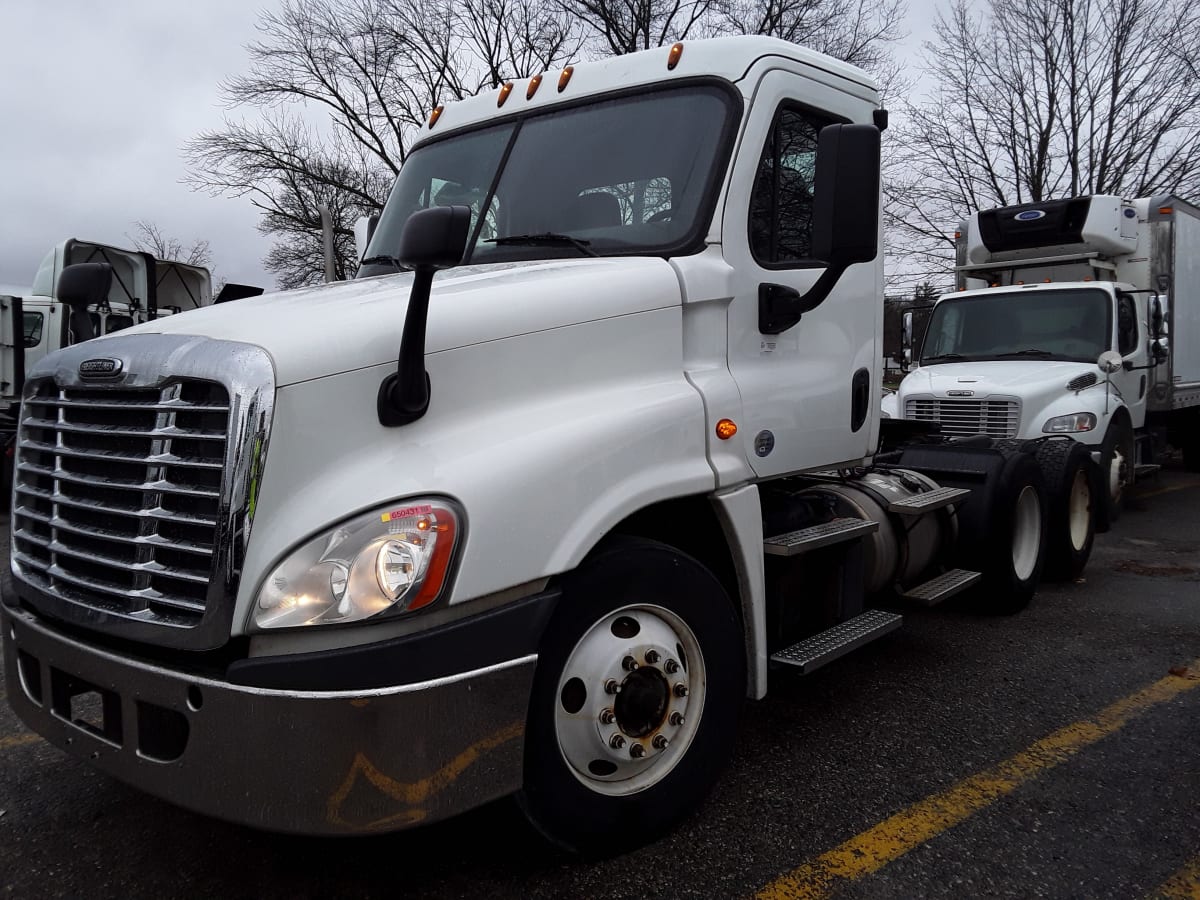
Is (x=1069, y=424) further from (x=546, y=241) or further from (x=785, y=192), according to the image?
(x=546, y=241)

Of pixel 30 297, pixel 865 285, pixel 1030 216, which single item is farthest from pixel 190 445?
pixel 30 297

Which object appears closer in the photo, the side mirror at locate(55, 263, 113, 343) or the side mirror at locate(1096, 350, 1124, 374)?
the side mirror at locate(55, 263, 113, 343)

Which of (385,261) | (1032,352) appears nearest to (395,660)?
(385,261)

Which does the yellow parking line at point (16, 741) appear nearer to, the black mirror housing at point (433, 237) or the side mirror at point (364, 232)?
the side mirror at point (364, 232)

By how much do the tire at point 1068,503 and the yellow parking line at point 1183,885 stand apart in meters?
3.65

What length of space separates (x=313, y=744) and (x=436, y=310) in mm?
1186

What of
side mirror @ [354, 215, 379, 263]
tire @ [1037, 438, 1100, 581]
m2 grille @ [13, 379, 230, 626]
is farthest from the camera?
tire @ [1037, 438, 1100, 581]

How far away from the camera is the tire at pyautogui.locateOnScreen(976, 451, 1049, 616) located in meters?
5.38

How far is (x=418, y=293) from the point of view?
2340 millimetres

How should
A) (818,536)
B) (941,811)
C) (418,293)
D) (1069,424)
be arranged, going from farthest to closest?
(1069,424) → (818,536) → (941,811) → (418,293)

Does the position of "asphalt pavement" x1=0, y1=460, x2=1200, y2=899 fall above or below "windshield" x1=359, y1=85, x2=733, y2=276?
below

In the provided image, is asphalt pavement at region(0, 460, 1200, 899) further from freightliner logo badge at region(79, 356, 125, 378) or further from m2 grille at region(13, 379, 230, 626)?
freightliner logo badge at region(79, 356, 125, 378)

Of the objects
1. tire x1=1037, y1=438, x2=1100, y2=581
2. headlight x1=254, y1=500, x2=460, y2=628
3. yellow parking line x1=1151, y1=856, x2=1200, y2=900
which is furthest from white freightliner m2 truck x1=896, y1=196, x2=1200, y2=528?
headlight x1=254, y1=500, x2=460, y2=628

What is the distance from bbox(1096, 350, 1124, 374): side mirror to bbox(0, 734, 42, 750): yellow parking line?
848 cm
